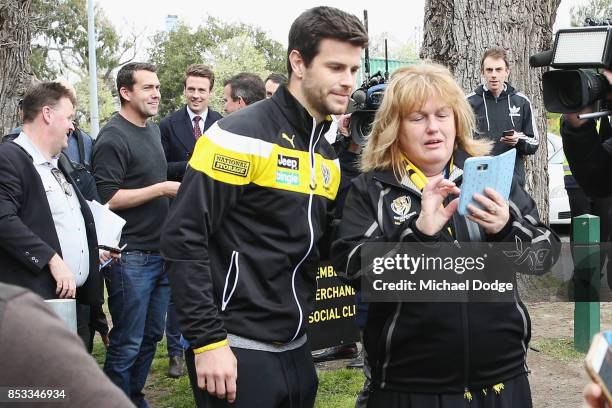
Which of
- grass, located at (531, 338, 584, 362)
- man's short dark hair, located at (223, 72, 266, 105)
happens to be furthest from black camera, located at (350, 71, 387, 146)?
grass, located at (531, 338, 584, 362)

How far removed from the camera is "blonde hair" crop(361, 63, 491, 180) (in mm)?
2846

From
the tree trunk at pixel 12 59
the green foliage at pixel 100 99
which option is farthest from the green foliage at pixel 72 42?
the tree trunk at pixel 12 59

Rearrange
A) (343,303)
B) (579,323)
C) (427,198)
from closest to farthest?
(427,198) → (343,303) → (579,323)

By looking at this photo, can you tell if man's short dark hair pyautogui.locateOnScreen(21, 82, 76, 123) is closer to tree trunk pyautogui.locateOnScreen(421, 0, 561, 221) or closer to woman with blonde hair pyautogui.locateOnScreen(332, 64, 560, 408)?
woman with blonde hair pyautogui.locateOnScreen(332, 64, 560, 408)

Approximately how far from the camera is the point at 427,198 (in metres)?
2.58

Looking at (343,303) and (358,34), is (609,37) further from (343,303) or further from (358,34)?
(343,303)

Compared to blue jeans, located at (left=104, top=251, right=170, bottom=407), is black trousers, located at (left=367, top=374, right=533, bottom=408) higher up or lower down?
higher up

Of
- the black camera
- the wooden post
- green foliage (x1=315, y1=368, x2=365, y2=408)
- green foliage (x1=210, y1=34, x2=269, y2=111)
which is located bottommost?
green foliage (x1=315, y1=368, x2=365, y2=408)

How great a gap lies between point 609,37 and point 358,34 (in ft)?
2.82

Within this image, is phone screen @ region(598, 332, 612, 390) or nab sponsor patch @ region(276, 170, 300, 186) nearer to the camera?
phone screen @ region(598, 332, 612, 390)

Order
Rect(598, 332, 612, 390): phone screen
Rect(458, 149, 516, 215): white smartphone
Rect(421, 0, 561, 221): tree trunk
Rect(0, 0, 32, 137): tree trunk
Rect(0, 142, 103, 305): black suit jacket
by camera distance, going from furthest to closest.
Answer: Rect(0, 0, 32, 137): tree trunk, Rect(421, 0, 561, 221): tree trunk, Rect(0, 142, 103, 305): black suit jacket, Rect(458, 149, 516, 215): white smartphone, Rect(598, 332, 612, 390): phone screen

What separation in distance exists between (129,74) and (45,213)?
1.54 metres

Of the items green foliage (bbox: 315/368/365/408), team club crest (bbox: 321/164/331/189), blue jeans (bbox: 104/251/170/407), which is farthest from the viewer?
green foliage (bbox: 315/368/365/408)

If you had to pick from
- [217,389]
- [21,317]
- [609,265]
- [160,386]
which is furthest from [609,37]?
[160,386]
